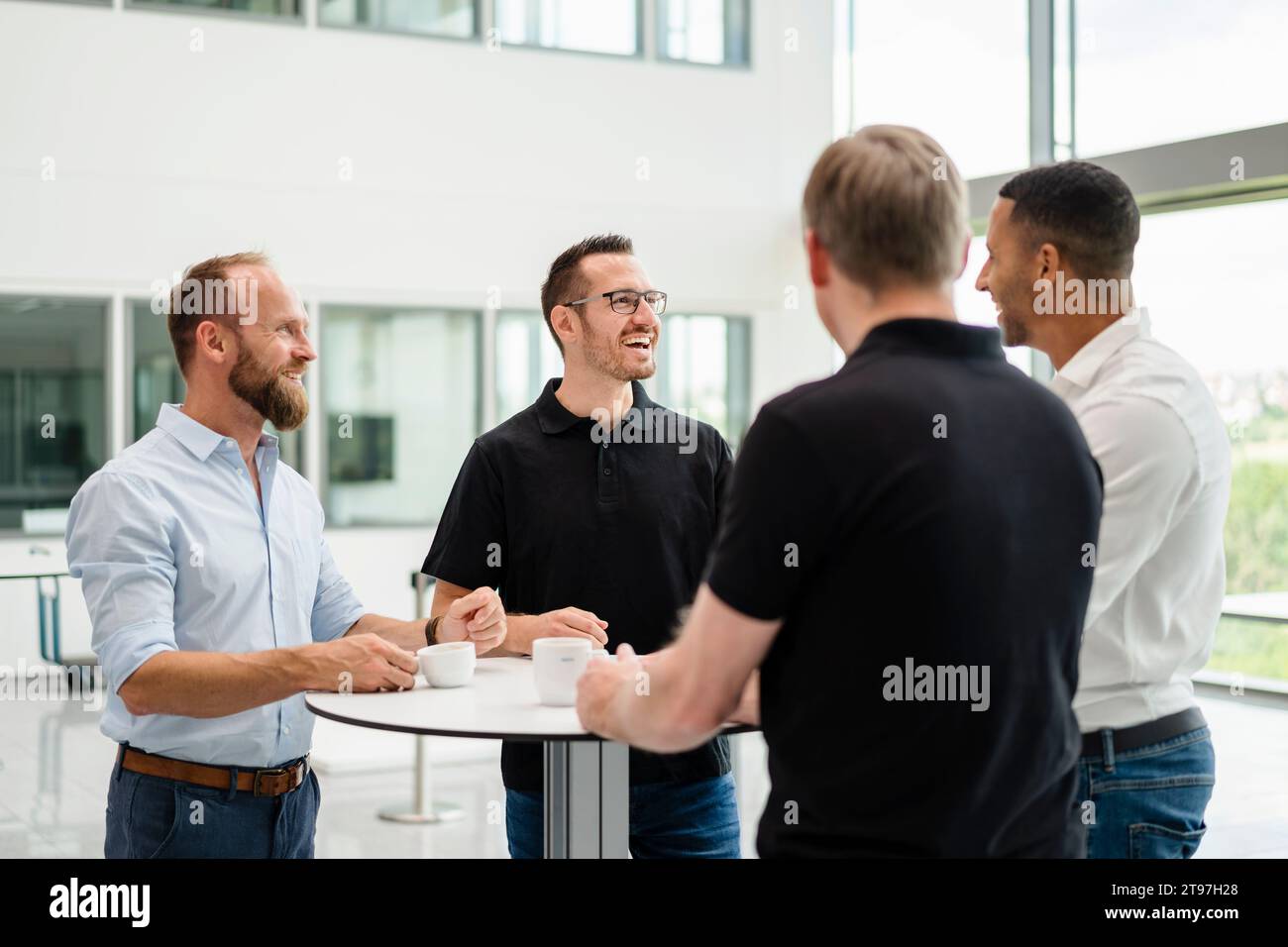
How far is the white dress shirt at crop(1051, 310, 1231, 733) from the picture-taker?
1.94m

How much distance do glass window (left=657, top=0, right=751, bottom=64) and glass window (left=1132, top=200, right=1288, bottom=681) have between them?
394cm

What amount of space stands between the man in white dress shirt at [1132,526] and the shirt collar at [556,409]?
38.3 inches

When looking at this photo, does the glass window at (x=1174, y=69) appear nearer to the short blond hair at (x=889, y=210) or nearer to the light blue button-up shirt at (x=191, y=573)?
the light blue button-up shirt at (x=191, y=573)

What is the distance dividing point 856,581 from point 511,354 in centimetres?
860

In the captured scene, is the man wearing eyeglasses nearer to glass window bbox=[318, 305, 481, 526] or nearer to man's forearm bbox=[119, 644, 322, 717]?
man's forearm bbox=[119, 644, 322, 717]

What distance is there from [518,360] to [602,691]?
27.2ft

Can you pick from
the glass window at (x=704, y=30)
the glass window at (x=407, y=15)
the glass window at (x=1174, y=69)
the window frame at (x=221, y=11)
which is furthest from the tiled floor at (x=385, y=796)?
the glass window at (x=704, y=30)

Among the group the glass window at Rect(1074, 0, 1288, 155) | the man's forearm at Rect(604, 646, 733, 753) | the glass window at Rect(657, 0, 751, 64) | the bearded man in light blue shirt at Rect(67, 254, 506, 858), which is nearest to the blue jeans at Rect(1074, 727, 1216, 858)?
the man's forearm at Rect(604, 646, 733, 753)

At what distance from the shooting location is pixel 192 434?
2418 mm

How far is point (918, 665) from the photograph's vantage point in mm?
1374
